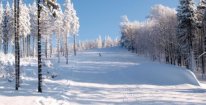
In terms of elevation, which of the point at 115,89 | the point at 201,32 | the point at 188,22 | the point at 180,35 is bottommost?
the point at 115,89

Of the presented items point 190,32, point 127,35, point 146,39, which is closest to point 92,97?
point 190,32

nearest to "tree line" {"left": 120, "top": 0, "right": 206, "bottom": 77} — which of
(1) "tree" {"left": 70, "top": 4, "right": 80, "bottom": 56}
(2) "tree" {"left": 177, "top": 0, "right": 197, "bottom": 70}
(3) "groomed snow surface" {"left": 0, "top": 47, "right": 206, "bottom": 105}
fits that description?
(2) "tree" {"left": 177, "top": 0, "right": 197, "bottom": 70}

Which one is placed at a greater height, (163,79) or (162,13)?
(162,13)

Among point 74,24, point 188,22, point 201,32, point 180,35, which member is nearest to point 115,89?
point 188,22

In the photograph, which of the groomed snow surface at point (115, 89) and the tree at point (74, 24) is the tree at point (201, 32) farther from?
the tree at point (74, 24)

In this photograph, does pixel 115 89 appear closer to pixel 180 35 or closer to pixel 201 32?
pixel 180 35

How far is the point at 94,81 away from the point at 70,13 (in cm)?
4651

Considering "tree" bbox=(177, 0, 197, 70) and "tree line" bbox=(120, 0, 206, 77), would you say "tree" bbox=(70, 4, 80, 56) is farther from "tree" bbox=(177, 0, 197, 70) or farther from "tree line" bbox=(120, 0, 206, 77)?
"tree" bbox=(177, 0, 197, 70)

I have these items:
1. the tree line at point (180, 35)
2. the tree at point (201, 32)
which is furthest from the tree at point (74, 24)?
the tree at point (201, 32)

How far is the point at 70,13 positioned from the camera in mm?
86625

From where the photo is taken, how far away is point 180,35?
61.8 meters

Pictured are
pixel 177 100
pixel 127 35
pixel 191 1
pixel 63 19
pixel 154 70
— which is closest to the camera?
pixel 177 100

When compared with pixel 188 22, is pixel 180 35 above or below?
below

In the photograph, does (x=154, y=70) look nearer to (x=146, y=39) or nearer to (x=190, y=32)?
(x=190, y=32)
